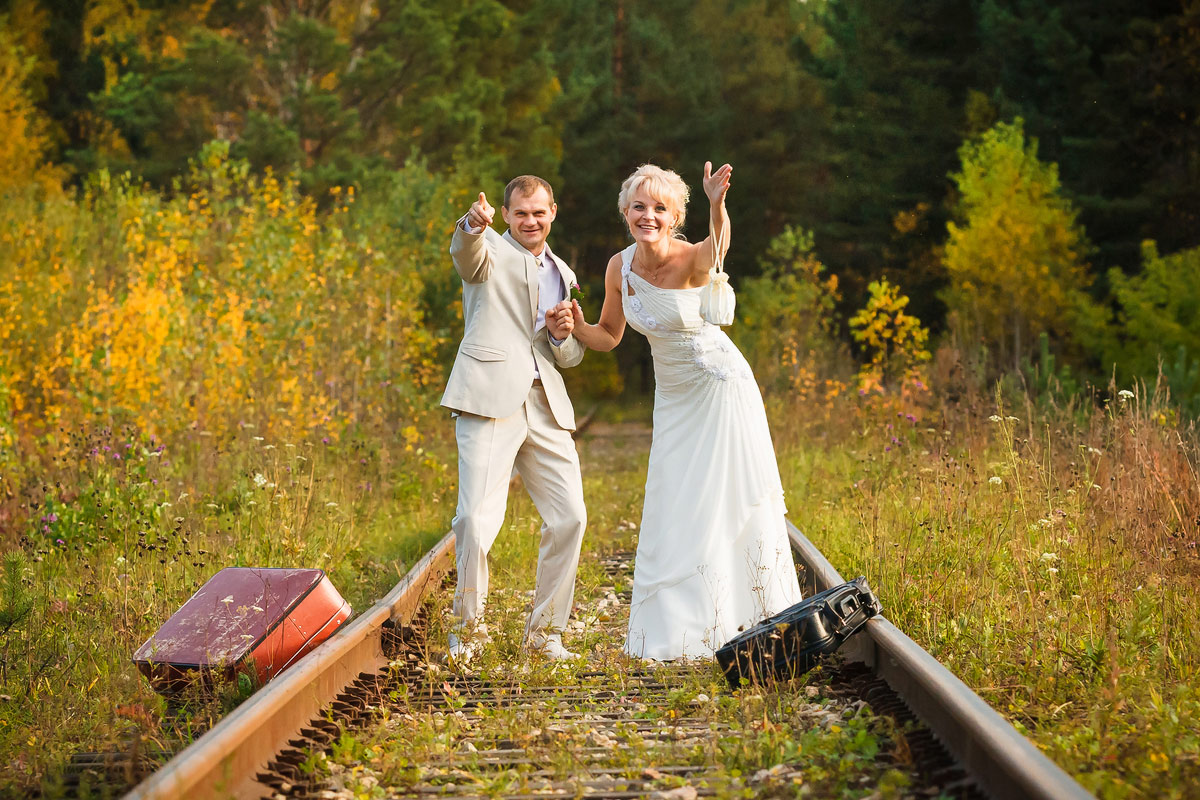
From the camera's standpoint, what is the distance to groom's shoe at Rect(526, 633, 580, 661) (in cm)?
557

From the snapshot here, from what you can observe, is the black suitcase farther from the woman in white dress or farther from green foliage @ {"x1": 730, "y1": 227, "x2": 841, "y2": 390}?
green foliage @ {"x1": 730, "y1": 227, "x2": 841, "y2": 390}

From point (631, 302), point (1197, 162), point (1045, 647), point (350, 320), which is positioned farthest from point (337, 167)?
point (1045, 647)

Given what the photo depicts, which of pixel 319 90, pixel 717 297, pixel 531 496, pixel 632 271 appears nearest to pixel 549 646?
pixel 531 496

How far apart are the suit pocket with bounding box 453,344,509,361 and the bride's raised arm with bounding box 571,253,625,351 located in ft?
1.70

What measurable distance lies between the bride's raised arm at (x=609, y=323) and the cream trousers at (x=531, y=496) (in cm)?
41

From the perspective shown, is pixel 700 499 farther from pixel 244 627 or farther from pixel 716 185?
pixel 244 627

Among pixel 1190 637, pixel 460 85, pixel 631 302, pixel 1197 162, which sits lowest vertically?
pixel 1190 637

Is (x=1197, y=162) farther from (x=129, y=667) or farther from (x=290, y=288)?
(x=129, y=667)

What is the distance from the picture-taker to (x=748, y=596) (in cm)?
Result: 603

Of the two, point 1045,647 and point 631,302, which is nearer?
point 1045,647

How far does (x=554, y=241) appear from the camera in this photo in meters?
44.1

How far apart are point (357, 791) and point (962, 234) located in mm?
20383

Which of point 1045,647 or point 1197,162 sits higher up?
point 1197,162

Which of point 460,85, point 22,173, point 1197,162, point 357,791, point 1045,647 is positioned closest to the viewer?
point 357,791
